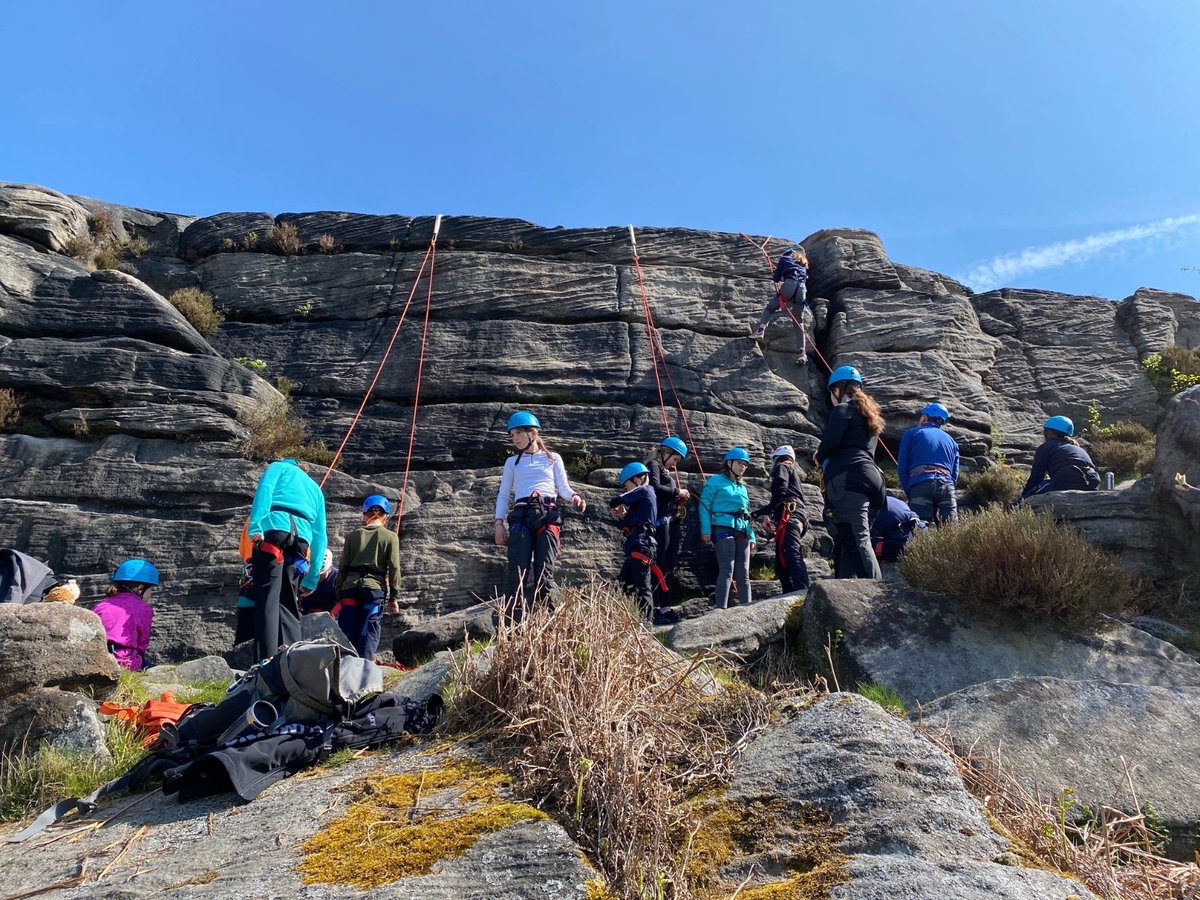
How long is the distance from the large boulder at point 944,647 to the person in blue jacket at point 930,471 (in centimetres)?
407

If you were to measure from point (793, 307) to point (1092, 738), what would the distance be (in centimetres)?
1245

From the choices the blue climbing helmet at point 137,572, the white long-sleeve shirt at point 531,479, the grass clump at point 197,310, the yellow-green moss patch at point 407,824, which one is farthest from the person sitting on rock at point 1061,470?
the grass clump at point 197,310

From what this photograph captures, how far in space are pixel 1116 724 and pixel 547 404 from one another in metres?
10.8

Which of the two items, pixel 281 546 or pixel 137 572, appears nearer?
pixel 281 546

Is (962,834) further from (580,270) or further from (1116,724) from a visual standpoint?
(580,270)

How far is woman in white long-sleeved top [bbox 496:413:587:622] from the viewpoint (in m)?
8.93

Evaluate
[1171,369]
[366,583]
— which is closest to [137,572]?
[366,583]

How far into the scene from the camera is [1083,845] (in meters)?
3.87

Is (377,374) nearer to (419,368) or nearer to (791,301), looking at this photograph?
(419,368)

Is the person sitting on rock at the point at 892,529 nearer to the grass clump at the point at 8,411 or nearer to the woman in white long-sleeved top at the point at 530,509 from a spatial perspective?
the woman in white long-sleeved top at the point at 530,509

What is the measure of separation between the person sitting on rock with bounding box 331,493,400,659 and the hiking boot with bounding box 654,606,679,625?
3177mm

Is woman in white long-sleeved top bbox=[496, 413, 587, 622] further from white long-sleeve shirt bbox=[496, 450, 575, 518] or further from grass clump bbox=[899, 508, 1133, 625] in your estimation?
grass clump bbox=[899, 508, 1133, 625]

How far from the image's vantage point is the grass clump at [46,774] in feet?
16.0

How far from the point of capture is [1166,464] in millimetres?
10273
